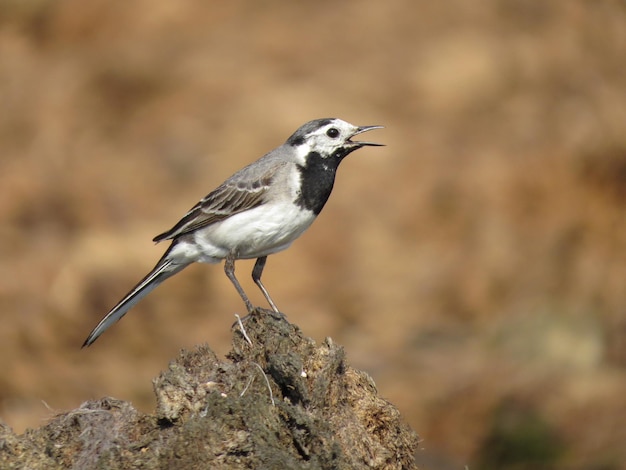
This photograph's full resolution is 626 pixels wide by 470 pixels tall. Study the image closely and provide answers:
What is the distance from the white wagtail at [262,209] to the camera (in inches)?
397

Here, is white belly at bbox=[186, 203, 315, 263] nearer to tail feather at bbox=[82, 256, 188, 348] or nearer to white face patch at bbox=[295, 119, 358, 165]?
tail feather at bbox=[82, 256, 188, 348]

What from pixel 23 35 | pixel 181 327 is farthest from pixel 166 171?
pixel 23 35

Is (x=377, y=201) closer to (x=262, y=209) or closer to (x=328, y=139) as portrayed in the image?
(x=328, y=139)

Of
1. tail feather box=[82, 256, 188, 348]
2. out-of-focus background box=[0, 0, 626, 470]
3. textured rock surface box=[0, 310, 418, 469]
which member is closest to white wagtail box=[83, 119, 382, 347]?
tail feather box=[82, 256, 188, 348]

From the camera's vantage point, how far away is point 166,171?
22.0 meters

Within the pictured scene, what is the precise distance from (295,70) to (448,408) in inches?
315

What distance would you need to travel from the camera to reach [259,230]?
1008cm

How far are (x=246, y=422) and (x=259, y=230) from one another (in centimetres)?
310

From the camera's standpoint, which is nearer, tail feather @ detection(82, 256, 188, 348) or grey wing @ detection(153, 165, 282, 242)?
grey wing @ detection(153, 165, 282, 242)

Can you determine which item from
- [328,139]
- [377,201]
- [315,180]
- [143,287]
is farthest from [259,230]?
[377,201]

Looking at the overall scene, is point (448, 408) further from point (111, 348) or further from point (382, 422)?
point (382, 422)

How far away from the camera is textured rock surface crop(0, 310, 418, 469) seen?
7.17 m

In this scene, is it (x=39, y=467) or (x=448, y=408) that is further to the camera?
(x=448, y=408)

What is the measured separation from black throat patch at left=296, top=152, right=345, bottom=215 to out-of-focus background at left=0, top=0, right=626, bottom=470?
894 cm
